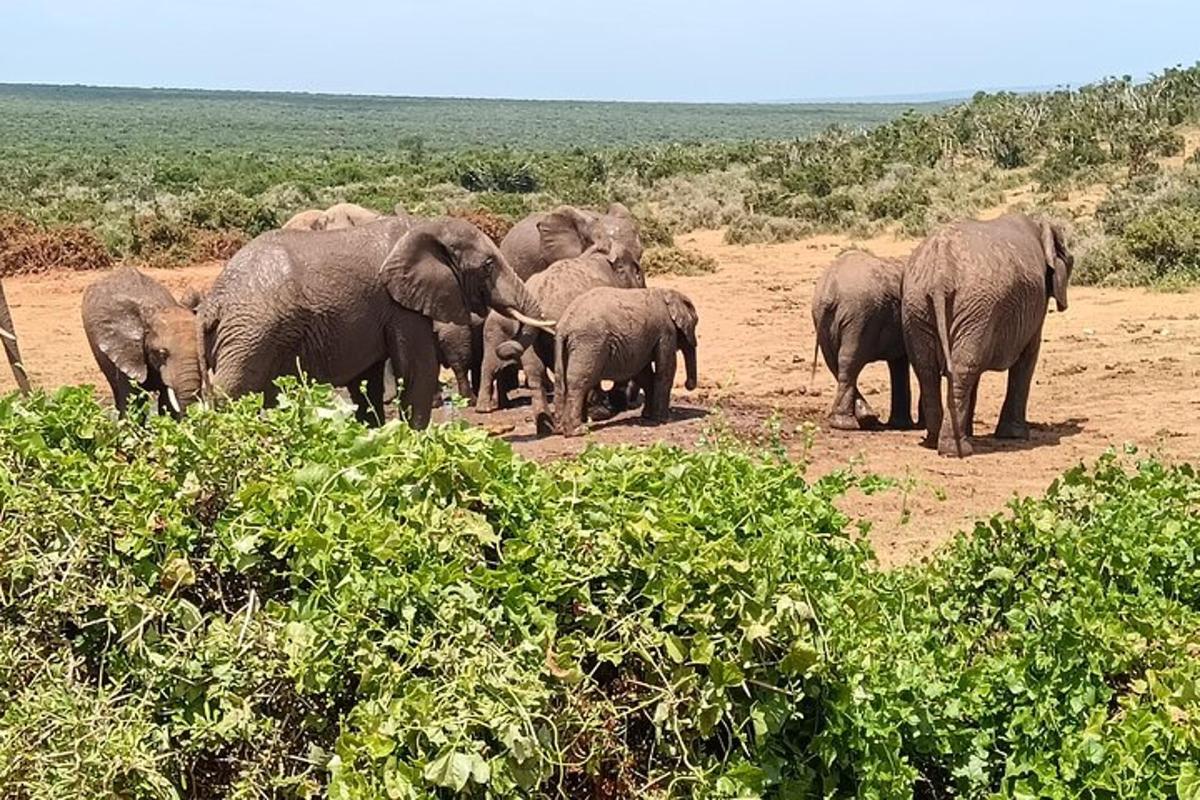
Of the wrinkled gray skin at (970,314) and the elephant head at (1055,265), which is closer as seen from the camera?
the wrinkled gray skin at (970,314)

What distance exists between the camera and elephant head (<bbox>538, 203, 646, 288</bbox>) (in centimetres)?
1391

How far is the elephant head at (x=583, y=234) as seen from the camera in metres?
13.9

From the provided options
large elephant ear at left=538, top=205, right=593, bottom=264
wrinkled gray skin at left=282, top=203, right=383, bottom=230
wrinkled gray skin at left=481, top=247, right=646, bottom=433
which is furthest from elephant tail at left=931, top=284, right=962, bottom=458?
wrinkled gray skin at left=282, top=203, right=383, bottom=230

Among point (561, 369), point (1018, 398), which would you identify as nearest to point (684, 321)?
point (561, 369)

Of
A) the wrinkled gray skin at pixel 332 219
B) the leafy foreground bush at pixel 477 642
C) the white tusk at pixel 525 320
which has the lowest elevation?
the white tusk at pixel 525 320

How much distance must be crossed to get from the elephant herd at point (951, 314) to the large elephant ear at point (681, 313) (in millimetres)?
1120

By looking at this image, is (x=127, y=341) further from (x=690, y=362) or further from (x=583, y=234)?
(x=583, y=234)

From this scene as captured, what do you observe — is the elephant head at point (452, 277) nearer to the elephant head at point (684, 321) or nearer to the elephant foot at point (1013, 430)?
the elephant head at point (684, 321)

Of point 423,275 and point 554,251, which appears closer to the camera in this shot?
point 423,275

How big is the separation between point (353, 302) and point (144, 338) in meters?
1.94

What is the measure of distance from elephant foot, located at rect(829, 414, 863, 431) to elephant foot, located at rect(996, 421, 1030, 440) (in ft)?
3.73

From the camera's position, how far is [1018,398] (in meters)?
10.6

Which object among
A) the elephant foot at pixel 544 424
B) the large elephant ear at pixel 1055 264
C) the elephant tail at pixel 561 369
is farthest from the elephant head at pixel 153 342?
the large elephant ear at pixel 1055 264

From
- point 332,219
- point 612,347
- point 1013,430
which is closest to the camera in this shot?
point 1013,430
